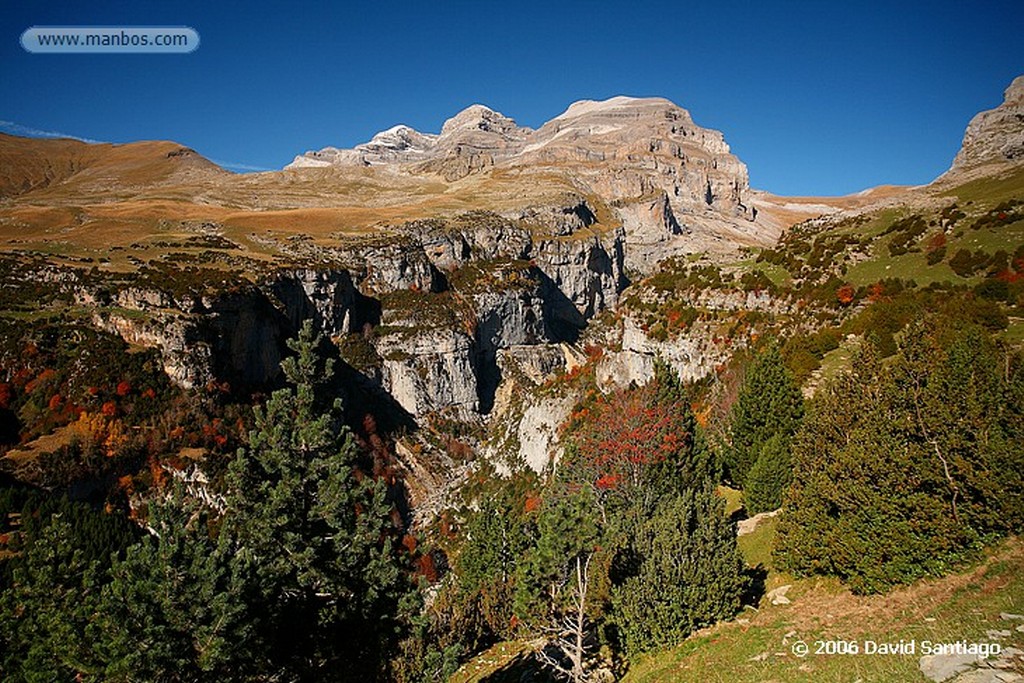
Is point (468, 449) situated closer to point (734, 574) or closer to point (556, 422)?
point (556, 422)

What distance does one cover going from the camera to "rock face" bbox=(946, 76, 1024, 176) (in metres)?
Result: 56.1

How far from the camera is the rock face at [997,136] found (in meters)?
56.1

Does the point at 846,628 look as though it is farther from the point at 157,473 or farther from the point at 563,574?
the point at 157,473

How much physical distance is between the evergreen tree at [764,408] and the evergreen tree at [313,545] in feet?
75.8

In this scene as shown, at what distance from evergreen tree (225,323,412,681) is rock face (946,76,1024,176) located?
67.8 metres

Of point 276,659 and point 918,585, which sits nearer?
point 276,659

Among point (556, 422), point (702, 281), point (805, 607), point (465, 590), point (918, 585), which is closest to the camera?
point (918, 585)

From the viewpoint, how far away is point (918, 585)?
14.6m

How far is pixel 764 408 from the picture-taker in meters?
30.6

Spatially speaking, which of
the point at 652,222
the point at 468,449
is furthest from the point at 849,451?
the point at 652,222

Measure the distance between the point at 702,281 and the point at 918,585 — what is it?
37.1 meters

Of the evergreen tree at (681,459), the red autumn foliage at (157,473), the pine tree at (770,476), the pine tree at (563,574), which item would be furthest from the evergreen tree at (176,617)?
the red autumn foliage at (157,473)

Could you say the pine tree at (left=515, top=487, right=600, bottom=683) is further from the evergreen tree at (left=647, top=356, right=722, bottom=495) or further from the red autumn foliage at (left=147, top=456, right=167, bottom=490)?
the red autumn foliage at (left=147, top=456, right=167, bottom=490)

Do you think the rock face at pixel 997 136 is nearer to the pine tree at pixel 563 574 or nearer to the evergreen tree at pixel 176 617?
the pine tree at pixel 563 574
